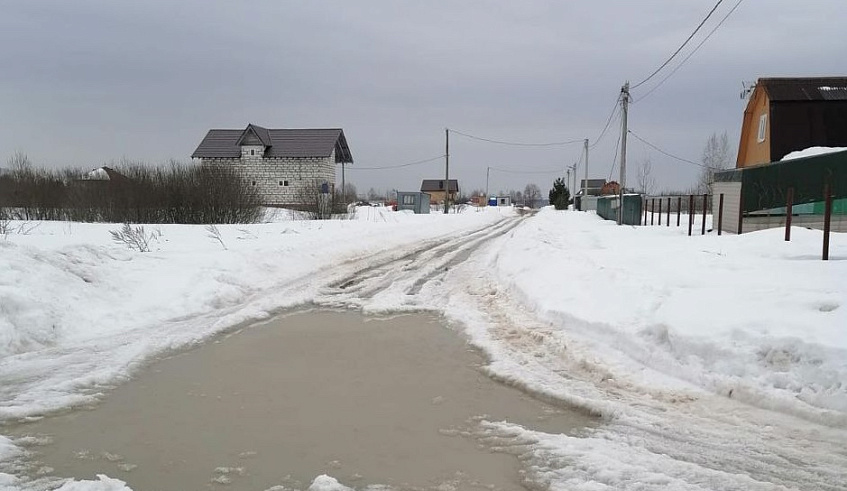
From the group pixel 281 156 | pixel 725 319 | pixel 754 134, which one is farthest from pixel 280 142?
pixel 725 319

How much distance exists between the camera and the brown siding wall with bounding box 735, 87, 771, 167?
109 feet

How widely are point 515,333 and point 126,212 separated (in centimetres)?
2471

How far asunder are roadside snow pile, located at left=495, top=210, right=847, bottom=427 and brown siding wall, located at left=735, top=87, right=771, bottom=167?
26.2m

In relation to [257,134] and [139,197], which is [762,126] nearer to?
[139,197]

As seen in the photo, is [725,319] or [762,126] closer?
[725,319]

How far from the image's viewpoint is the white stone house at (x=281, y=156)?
51.7 m

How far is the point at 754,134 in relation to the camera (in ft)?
119

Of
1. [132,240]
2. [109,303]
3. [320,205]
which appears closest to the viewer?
[109,303]

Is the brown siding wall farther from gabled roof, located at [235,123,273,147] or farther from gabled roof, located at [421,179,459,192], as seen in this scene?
gabled roof, located at [421,179,459,192]

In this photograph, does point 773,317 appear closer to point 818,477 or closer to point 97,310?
point 818,477

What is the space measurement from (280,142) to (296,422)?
51244 mm

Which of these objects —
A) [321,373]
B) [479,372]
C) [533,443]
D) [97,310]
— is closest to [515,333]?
[479,372]

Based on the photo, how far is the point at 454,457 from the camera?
4.12 m

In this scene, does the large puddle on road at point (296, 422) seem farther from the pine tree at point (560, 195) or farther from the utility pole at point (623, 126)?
the pine tree at point (560, 195)
